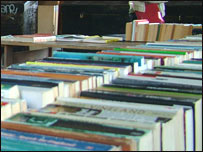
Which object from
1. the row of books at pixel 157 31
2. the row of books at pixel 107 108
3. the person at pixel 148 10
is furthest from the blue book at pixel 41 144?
the person at pixel 148 10

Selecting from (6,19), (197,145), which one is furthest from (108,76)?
(6,19)

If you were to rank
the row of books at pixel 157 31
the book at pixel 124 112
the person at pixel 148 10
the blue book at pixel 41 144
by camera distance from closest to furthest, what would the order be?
the blue book at pixel 41 144 → the book at pixel 124 112 → the row of books at pixel 157 31 → the person at pixel 148 10

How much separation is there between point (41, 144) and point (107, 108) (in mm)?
220

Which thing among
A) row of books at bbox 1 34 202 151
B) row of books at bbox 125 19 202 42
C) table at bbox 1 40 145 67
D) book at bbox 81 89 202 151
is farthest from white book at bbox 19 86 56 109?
row of books at bbox 125 19 202 42

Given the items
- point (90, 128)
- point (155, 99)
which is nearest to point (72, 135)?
point (90, 128)

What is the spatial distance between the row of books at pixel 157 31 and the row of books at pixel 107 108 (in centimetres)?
258

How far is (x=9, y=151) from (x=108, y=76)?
0.50 metres

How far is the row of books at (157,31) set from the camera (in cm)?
378

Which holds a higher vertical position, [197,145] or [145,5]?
[145,5]

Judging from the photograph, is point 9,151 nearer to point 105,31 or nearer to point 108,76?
point 108,76

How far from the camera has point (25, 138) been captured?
638 millimetres

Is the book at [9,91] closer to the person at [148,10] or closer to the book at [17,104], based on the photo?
the book at [17,104]

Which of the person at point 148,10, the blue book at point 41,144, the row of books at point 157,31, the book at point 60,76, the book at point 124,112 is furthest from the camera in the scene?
the person at point 148,10

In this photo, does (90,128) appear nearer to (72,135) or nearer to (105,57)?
(72,135)
